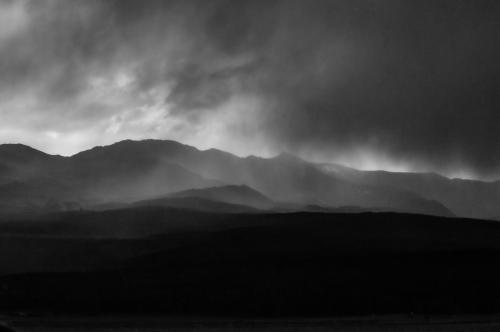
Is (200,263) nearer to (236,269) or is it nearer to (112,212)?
(236,269)

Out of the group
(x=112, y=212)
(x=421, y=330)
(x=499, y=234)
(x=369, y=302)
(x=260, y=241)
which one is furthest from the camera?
(x=112, y=212)

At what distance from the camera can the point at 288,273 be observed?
6656 cm

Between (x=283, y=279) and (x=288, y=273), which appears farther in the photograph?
(x=288, y=273)

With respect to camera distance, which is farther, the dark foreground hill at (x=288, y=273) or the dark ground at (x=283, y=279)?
the dark foreground hill at (x=288, y=273)

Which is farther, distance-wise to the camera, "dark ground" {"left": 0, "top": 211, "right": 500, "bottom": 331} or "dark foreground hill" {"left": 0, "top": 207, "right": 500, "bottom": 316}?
"dark foreground hill" {"left": 0, "top": 207, "right": 500, "bottom": 316}

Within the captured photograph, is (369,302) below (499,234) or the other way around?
below

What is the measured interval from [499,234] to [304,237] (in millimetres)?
27937

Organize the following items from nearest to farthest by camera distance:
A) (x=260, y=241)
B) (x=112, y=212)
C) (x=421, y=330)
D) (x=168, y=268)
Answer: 1. (x=421, y=330)
2. (x=168, y=268)
3. (x=260, y=241)
4. (x=112, y=212)

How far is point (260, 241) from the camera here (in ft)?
303

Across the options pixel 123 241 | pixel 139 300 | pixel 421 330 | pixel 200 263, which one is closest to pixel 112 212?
pixel 123 241

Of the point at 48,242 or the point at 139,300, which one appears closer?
the point at 139,300

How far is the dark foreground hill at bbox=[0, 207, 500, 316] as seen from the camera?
→ 179 feet

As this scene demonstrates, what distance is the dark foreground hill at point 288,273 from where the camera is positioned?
179 ft

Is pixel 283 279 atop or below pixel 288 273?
below
